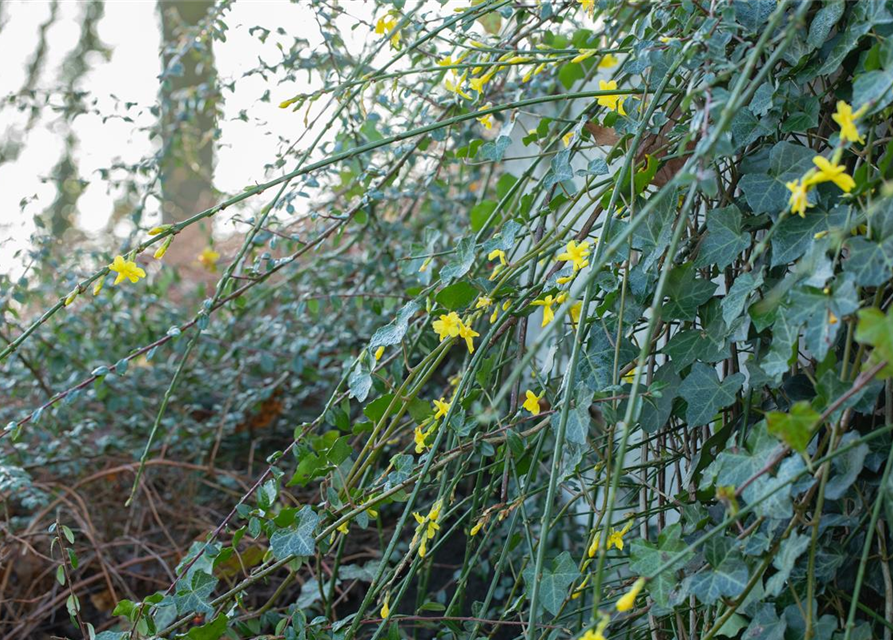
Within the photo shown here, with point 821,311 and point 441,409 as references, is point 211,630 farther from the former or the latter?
point 821,311

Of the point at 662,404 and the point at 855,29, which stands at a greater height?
the point at 855,29

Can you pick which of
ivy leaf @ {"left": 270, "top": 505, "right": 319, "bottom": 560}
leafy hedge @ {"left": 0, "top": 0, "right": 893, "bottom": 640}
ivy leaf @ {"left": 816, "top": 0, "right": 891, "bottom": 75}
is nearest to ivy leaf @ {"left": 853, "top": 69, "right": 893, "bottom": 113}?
leafy hedge @ {"left": 0, "top": 0, "right": 893, "bottom": 640}

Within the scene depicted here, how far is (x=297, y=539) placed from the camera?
0.98m

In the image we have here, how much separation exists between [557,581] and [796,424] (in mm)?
371

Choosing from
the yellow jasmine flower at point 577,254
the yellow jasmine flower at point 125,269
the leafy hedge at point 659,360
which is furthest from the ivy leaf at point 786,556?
the yellow jasmine flower at point 125,269

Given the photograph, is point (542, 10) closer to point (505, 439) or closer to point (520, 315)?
point (520, 315)

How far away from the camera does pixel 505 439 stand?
0.97 metres

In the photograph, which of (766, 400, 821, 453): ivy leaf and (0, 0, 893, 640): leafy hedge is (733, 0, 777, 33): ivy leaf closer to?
(0, 0, 893, 640): leafy hedge

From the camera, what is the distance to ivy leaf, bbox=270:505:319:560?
38.2 inches

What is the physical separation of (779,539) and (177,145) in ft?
5.76

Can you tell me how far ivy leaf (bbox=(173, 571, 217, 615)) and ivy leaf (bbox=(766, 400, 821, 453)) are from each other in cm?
69

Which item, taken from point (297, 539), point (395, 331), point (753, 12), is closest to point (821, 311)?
point (753, 12)

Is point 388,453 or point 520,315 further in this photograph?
point 388,453

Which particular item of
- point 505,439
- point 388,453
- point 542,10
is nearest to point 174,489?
point 388,453
